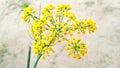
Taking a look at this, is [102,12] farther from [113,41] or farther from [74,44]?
[74,44]

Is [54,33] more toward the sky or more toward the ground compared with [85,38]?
more toward the sky

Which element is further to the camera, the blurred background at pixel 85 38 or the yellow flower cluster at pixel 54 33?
the blurred background at pixel 85 38

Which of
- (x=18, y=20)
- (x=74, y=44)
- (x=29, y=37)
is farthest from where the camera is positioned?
(x=18, y=20)

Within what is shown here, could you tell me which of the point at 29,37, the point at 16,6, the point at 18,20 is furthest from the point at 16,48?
the point at 16,6

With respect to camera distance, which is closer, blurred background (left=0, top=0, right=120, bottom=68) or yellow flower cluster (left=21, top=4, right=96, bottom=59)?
yellow flower cluster (left=21, top=4, right=96, bottom=59)

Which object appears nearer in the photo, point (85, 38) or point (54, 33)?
point (54, 33)

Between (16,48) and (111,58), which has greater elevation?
(16,48)

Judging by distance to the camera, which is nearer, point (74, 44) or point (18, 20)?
point (74, 44)

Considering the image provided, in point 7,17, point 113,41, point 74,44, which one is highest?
point 7,17
